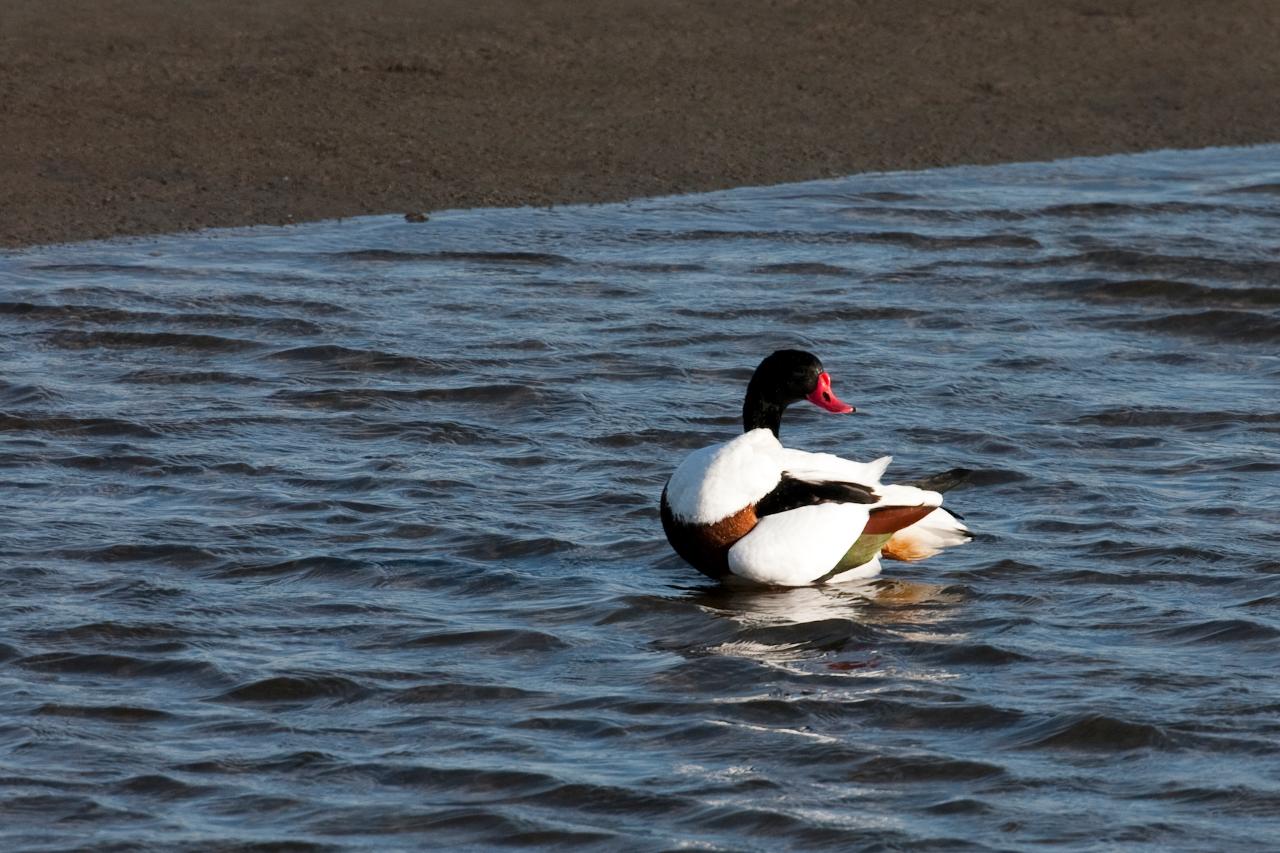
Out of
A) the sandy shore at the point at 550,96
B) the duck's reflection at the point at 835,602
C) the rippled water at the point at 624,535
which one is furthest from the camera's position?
the sandy shore at the point at 550,96

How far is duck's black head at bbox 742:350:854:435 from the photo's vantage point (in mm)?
8086

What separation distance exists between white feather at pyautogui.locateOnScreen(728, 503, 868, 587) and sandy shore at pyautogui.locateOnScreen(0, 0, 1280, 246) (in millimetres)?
5459

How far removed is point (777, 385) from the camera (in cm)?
809

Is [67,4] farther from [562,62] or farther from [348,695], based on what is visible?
[348,695]

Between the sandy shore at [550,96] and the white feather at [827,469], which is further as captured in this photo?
the sandy shore at [550,96]

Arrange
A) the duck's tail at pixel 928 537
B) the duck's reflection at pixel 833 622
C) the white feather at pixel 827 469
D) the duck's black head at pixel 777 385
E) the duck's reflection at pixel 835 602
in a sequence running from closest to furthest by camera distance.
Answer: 1. the duck's reflection at pixel 833 622
2. the duck's reflection at pixel 835 602
3. the white feather at pixel 827 469
4. the duck's tail at pixel 928 537
5. the duck's black head at pixel 777 385

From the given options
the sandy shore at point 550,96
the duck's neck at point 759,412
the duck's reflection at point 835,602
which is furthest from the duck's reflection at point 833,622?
the sandy shore at point 550,96

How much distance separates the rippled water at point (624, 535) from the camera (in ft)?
20.0

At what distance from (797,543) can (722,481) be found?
34 centimetres

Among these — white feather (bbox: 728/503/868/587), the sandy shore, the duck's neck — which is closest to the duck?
white feather (bbox: 728/503/868/587)

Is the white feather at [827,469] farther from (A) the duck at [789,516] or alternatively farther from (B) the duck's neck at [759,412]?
(B) the duck's neck at [759,412]

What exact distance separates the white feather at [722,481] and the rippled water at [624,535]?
13.2 inches

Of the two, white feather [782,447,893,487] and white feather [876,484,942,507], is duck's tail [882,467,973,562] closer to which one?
white feather [876,484,942,507]

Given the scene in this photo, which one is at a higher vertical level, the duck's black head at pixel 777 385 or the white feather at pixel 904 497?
the duck's black head at pixel 777 385
